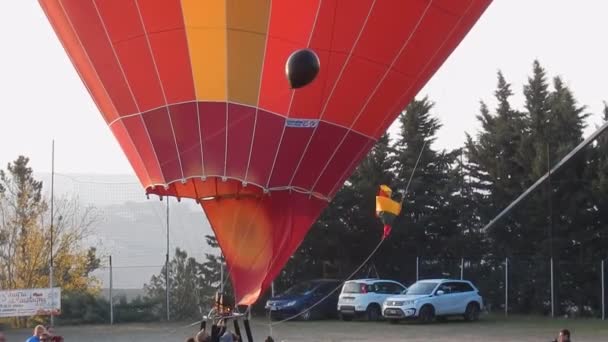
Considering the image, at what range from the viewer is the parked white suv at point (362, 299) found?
26.3 meters

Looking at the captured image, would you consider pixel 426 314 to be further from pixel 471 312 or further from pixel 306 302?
pixel 306 302

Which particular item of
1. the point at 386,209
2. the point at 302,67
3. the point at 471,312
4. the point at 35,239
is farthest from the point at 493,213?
the point at 302,67

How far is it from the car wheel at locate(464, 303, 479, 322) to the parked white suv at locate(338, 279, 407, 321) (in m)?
2.04

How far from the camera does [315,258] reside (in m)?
32.6

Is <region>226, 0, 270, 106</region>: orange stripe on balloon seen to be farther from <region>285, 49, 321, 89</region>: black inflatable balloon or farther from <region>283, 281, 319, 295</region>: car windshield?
<region>283, 281, 319, 295</region>: car windshield

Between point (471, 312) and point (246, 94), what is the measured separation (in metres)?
16.5

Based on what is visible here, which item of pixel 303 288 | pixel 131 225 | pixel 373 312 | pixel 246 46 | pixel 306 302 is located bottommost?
pixel 373 312

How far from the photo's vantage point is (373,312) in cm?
2652

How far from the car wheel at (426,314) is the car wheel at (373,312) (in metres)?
1.61

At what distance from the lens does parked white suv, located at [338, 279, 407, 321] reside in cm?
2628

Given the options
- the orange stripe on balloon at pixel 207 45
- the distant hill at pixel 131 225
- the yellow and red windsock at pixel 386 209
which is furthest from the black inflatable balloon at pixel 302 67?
the distant hill at pixel 131 225

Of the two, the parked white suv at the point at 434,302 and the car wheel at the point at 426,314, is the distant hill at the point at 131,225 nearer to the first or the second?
the parked white suv at the point at 434,302

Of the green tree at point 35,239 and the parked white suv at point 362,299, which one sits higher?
the green tree at point 35,239

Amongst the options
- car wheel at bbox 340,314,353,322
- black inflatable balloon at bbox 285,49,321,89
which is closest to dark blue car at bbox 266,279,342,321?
car wheel at bbox 340,314,353,322
